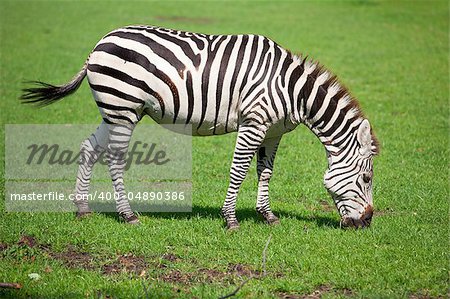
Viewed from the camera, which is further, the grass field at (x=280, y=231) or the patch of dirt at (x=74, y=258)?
the patch of dirt at (x=74, y=258)

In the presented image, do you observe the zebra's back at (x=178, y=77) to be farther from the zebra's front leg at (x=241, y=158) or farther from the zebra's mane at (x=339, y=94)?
the zebra's mane at (x=339, y=94)

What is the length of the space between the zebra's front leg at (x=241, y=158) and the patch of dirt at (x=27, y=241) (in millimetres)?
2207

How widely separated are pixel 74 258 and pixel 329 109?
10.8ft

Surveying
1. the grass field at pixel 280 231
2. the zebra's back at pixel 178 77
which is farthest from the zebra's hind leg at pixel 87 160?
the zebra's back at pixel 178 77

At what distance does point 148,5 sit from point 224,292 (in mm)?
24651

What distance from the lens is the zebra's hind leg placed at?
8.40 m

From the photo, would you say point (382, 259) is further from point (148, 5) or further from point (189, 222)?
point (148, 5)

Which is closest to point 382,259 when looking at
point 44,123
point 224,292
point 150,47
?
point 224,292

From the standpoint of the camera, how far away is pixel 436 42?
22.8 meters

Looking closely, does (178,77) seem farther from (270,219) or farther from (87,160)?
(270,219)

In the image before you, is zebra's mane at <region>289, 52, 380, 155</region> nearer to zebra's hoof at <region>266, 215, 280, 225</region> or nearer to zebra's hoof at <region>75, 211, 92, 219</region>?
zebra's hoof at <region>266, 215, 280, 225</region>

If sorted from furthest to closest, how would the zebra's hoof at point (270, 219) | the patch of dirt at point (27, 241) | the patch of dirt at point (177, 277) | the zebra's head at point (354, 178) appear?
the zebra's hoof at point (270, 219) < the zebra's head at point (354, 178) < the patch of dirt at point (27, 241) < the patch of dirt at point (177, 277)

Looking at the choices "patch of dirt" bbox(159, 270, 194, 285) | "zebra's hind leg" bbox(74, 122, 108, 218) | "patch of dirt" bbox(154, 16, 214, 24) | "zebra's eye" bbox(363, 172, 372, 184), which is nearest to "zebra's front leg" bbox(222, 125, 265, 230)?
"zebra's eye" bbox(363, 172, 372, 184)

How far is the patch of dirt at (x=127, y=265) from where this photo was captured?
679 centimetres
